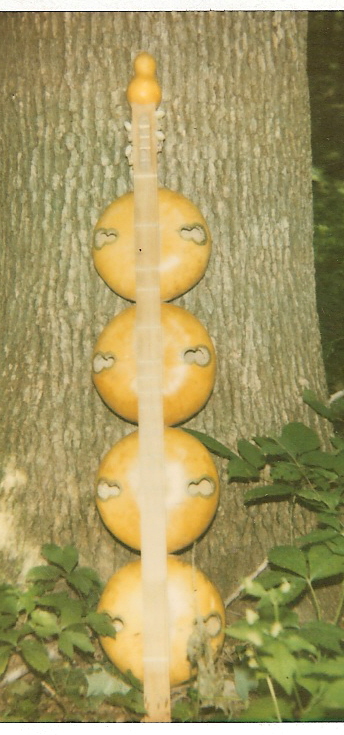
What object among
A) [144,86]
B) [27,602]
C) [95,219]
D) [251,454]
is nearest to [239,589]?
[251,454]

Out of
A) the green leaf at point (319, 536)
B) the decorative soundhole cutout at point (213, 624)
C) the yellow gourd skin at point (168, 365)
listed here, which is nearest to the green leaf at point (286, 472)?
the green leaf at point (319, 536)

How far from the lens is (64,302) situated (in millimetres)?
2520

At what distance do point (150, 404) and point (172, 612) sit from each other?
1.99ft

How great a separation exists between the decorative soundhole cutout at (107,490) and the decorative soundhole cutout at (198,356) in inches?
16.4

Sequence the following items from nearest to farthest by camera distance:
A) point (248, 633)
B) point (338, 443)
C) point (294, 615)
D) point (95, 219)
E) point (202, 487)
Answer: point (248, 633), point (294, 615), point (202, 487), point (338, 443), point (95, 219)

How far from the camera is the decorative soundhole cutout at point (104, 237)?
6.93ft

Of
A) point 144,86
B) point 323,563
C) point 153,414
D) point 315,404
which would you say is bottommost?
point 323,563

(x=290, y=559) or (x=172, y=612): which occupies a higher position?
(x=290, y=559)

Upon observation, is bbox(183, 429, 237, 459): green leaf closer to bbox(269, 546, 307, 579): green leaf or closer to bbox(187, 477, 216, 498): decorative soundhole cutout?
bbox(187, 477, 216, 498): decorative soundhole cutout

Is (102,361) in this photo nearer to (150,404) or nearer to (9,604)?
(150,404)

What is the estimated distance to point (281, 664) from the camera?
1654 mm

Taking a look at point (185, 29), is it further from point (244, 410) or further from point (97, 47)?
point (244, 410)
